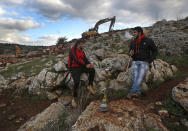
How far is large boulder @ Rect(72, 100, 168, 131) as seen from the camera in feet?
8.82

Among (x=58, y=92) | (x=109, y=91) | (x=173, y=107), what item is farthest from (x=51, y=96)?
(x=173, y=107)

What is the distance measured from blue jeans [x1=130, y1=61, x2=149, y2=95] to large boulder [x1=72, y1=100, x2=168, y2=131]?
0.84 m

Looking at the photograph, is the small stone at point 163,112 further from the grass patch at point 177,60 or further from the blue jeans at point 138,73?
the grass patch at point 177,60

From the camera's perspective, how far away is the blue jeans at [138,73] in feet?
13.5

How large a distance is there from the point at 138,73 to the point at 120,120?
1.91 metres

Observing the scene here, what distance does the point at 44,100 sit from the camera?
5902mm

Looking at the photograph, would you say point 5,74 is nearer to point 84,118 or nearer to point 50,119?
point 50,119

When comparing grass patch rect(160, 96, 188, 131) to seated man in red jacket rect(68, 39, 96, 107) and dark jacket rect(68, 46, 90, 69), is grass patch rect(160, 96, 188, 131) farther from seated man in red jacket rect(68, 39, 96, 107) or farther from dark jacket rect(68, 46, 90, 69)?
dark jacket rect(68, 46, 90, 69)

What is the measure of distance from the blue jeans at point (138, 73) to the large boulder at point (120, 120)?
84cm

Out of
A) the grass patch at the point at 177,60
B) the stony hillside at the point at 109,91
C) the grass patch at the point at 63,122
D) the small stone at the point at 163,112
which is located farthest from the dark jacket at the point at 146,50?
the grass patch at the point at 177,60

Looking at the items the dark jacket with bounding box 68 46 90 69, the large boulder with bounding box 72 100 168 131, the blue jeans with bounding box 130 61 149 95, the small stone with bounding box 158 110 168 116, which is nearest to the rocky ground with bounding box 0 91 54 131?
the dark jacket with bounding box 68 46 90 69

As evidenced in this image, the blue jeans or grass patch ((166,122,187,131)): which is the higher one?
the blue jeans

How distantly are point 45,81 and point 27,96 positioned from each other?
112 cm

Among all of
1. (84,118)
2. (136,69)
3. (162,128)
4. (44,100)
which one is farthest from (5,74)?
(162,128)
